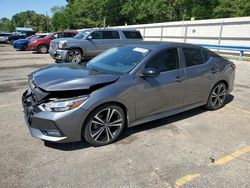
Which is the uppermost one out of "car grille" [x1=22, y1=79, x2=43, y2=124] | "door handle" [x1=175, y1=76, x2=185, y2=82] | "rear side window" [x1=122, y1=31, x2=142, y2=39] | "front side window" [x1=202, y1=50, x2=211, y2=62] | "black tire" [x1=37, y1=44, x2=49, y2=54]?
"front side window" [x1=202, y1=50, x2=211, y2=62]

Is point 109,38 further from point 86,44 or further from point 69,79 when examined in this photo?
point 69,79

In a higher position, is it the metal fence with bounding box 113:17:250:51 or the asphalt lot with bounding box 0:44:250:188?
the metal fence with bounding box 113:17:250:51

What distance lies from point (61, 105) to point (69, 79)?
0.49 m

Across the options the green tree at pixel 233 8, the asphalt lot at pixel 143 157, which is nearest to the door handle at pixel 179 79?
the asphalt lot at pixel 143 157

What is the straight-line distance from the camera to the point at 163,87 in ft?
15.2

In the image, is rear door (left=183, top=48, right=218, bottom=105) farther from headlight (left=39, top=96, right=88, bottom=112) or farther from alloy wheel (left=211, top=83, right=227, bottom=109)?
headlight (left=39, top=96, right=88, bottom=112)

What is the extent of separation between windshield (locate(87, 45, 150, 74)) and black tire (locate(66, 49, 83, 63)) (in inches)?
287

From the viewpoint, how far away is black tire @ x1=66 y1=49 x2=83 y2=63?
1224cm

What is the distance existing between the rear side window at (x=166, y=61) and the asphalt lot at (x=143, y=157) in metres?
1.08

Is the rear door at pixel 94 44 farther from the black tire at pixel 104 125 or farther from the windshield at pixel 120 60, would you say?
the black tire at pixel 104 125

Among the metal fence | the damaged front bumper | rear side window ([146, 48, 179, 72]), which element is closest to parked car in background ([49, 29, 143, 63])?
rear side window ([146, 48, 179, 72])

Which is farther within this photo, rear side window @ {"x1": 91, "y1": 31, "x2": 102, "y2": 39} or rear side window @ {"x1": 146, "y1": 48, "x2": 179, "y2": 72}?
rear side window @ {"x1": 91, "y1": 31, "x2": 102, "y2": 39}

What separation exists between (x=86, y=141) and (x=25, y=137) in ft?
3.52

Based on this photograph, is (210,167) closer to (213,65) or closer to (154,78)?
(154,78)
